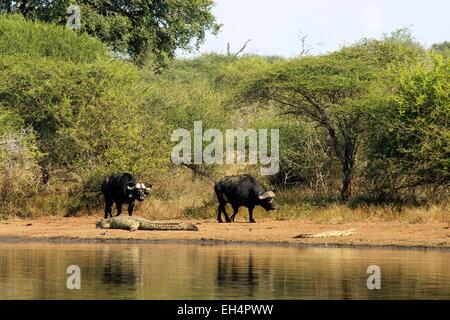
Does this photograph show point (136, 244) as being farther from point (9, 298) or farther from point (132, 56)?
point (132, 56)

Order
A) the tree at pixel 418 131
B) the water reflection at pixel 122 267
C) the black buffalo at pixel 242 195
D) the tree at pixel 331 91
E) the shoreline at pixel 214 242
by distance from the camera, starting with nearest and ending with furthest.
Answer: the water reflection at pixel 122 267
the shoreline at pixel 214 242
the tree at pixel 418 131
the black buffalo at pixel 242 195
the tree at pixel 331 91

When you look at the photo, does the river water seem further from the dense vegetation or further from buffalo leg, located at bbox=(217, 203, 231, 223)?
the dense vegetation

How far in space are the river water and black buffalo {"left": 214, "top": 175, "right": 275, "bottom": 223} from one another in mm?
6143

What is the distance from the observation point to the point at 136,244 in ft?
94.5

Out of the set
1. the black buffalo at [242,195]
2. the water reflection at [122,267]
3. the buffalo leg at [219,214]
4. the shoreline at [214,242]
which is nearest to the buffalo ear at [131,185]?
the black buffalo at [242,195]

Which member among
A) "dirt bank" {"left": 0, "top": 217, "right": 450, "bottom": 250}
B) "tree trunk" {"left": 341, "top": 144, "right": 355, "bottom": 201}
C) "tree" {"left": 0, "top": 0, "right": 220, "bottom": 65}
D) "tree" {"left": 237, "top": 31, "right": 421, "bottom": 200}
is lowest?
"dirt bank" {"left": 0, "top": 217, "right": 450, "bottom": 250}

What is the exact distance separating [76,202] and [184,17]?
19584mm

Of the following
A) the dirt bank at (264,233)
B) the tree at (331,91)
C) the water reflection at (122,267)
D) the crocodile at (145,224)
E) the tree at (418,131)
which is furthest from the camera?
the tree at (331,91)

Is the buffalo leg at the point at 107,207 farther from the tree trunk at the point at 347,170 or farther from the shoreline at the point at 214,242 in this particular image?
the tree trunk at the point at 347,170

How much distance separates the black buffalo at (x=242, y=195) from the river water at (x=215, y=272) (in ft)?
20.2

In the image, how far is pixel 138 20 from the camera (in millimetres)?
53406

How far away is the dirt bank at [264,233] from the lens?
28859 mm

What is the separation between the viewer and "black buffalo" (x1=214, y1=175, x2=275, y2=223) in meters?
34.3

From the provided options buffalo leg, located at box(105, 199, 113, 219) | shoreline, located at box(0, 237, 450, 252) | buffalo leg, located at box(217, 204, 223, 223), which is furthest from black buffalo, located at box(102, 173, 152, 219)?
shoreline, located at box(0, 237, 450, 252)
